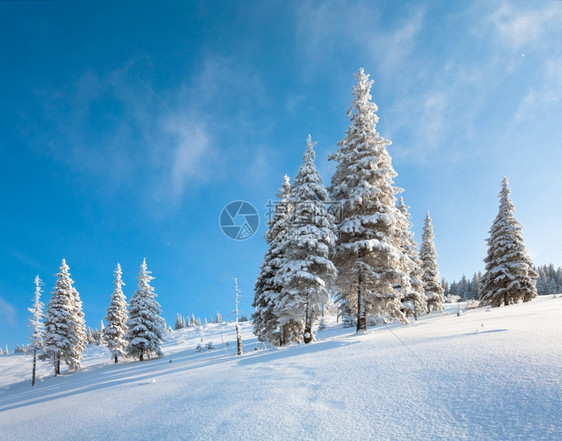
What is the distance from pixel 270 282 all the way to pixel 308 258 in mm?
7791

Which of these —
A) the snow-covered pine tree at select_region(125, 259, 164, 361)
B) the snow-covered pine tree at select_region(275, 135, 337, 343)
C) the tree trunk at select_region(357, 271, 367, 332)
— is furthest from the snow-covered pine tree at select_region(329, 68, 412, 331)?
the snow-covered pine tree at select_region(125, 259, 164, 361)

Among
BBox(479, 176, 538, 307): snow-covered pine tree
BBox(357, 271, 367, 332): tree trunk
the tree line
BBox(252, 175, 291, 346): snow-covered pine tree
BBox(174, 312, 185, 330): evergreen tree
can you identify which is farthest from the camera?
BBox(174, 312, 185, 330): evergreen tree

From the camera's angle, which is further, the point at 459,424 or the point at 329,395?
the point at 329,395

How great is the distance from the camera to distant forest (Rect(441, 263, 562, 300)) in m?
77.2

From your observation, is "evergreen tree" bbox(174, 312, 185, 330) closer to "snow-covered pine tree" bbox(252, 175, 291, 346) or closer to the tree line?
the tree line

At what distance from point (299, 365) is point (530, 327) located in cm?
720

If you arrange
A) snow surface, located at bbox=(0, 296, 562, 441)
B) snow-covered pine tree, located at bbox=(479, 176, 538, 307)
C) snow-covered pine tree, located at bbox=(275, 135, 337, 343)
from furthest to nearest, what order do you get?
snow-covered pine tree, located at bbox=(479, 176, 538, 307) → snow-covered pine tree, located at bbox=(275, 135, 337, 343) → snow surface, located at bbox=(0, 296, 562, 441)

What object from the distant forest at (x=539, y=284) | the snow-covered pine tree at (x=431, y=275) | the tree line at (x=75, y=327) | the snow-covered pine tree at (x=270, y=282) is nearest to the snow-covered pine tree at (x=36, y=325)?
the tree line at (x=75, y=327)

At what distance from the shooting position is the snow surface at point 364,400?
4020 mm

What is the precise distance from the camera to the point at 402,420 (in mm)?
4309

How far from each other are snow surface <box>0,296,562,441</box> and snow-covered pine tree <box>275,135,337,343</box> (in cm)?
728

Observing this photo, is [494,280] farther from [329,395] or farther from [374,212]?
[329,395]

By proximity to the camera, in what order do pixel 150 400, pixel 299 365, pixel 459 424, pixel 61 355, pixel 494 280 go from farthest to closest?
pixel 61 355
pixel 494 280
pixel 299 365
pixel 150 400
pixel 459 424

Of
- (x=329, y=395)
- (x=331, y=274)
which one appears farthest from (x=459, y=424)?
(x=331, y=274)
